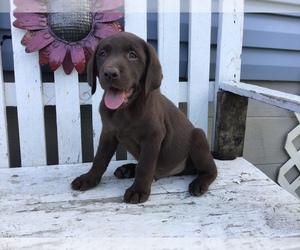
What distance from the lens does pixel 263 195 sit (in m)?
1.17

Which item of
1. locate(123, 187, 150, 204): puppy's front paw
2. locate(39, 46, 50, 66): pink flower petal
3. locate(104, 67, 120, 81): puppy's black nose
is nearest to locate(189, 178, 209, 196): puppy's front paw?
locate(123, 187, 150, 204): puppy's front paw

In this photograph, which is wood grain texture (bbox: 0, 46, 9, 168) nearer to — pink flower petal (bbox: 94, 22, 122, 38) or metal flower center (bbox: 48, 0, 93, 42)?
metal flower center (bbox: 48, 0, 93, 42)

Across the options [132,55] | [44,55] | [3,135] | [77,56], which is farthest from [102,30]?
[3,135]

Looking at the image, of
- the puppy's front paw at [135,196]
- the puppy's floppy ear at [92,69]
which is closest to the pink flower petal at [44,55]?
the puppy's floppy ear at [92,69]

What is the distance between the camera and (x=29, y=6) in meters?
1.39

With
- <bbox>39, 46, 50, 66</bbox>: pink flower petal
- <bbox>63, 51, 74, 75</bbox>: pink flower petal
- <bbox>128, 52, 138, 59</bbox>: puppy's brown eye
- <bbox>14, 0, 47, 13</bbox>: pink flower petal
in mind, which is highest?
A: <bbox>14, 0, 47, 13</bbox>: pink flower petal

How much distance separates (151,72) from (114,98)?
0.49 ft

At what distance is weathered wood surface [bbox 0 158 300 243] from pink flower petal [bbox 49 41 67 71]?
0.50 m

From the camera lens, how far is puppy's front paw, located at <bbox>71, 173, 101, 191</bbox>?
121cm

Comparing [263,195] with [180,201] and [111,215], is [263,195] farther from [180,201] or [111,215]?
[111,215]

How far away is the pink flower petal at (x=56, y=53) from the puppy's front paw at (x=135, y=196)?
0.68 m

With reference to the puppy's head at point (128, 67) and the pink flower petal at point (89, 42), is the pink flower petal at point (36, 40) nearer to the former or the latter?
the pink flower petal at point (89, 42)

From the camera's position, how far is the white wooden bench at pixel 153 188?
91 cm

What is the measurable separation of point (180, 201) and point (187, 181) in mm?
205
